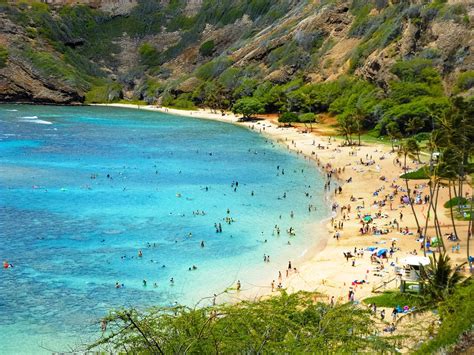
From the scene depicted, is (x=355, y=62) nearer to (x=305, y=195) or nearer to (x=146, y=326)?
(x=305, y=195)

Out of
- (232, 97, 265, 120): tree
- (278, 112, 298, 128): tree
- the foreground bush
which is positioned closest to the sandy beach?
the foreground bush

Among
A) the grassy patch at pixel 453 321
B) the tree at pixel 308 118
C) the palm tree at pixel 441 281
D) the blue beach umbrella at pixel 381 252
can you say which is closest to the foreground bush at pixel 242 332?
the grassy patch at pixel 453 321

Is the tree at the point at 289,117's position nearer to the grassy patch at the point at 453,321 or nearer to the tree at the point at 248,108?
the tree at the point at 248,108

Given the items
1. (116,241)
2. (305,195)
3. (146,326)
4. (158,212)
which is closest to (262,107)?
(305,195)

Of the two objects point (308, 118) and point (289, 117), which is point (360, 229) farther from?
point (289, 117)

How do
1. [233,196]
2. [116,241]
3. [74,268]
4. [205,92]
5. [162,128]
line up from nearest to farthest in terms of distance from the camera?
[74,268] → [116,241] → [233,196] → [162,128] → [205,92]

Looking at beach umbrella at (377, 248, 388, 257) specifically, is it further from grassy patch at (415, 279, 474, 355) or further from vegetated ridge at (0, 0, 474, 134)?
vegetated ridge at (0, 0, 474, 134)
